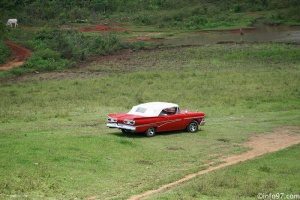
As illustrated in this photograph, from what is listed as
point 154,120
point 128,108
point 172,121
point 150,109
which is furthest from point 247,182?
point 128,108

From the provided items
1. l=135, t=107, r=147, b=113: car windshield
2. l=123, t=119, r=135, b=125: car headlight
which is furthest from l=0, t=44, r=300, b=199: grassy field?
l=135, t=107, r=147, b=113: car windshield

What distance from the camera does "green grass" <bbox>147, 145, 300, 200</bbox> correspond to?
16.7 meters

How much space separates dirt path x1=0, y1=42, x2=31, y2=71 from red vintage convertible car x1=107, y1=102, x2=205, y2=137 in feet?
97.7

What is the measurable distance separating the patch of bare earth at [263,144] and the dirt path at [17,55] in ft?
105

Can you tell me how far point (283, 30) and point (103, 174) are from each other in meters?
62.5

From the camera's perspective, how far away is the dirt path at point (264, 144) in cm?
2144

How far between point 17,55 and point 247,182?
150ft

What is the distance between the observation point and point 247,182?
1806 cm

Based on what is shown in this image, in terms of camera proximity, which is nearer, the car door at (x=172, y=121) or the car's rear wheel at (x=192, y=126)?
the car door at (x=172, y=121)

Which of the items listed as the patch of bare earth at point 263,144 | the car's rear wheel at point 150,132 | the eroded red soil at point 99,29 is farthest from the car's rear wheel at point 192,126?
the eroded red soil at point 99,29

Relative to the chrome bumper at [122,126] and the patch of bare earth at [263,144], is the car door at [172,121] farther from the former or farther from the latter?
the patch of bare earth at [263,144]

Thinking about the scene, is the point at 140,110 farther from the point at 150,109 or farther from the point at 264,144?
the point at 264,144

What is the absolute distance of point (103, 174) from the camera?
62.6 ft

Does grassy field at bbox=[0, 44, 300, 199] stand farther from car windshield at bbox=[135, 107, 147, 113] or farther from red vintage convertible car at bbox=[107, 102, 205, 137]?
car windshield at bbox=[135, 107, 147, 113]
